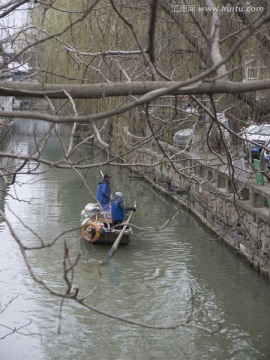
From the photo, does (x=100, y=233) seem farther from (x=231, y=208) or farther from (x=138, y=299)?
(x=138, y=299)

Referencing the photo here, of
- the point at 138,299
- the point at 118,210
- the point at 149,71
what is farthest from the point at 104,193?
the point at 149,71

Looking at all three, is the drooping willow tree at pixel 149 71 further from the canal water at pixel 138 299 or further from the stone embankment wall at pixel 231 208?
the canal water at pixel 138 299

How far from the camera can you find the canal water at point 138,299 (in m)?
8.57

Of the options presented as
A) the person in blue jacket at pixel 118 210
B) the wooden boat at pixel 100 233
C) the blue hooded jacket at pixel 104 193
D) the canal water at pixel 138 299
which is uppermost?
the blue hooded jacket at pixel 104 193

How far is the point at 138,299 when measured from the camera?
34.7 ft

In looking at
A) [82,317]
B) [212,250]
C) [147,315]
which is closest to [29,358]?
[82,317]

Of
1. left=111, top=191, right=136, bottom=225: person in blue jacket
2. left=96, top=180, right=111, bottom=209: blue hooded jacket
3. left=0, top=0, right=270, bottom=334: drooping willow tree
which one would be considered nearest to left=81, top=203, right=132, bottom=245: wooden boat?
left=111, top=191, right=136, bottom=225: person in blue jacket

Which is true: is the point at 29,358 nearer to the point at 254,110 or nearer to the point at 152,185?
the point at 254,110

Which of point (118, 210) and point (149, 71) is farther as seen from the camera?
point (118, 210)

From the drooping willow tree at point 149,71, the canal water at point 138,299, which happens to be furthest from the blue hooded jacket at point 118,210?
the drooping willow tree at point 149,71

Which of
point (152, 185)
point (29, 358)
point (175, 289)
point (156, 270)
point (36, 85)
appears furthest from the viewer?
point (152, 185)

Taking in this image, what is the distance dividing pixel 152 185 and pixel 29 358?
1493 centimetres

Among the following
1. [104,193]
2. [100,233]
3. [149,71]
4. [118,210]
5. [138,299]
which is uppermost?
[149,71]

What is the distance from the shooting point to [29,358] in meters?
8.25
